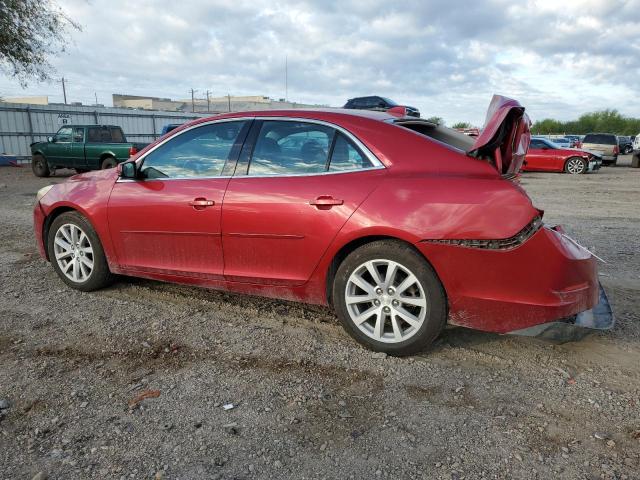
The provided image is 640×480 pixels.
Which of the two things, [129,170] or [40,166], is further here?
[40,166]

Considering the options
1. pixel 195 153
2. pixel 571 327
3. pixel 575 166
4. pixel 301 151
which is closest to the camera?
pixel 571 327

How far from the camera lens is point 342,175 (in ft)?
11.0

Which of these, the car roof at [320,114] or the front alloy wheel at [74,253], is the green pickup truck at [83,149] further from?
the car roof at [320,114]

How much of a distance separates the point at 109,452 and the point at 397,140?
2.43m

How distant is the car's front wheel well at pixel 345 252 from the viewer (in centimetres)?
318

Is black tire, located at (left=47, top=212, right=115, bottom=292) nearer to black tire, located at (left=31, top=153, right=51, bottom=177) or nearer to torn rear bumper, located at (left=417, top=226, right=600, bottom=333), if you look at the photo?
torn rear bumper, located at (left=417, top=226, right=600, bottom=333)

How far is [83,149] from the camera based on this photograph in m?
16.4

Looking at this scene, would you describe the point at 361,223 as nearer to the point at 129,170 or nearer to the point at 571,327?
the point at 571,327

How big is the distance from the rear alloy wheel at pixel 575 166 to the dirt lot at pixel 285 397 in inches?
674

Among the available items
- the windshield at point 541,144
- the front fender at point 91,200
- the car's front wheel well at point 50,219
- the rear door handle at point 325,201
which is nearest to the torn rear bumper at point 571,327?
the rear door handle at point 325,201

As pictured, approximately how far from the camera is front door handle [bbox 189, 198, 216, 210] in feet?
12.2

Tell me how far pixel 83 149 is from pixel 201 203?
14.6m

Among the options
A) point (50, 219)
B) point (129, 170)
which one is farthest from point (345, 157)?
point (50, 219)

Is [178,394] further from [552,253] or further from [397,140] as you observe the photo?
[552,253]
